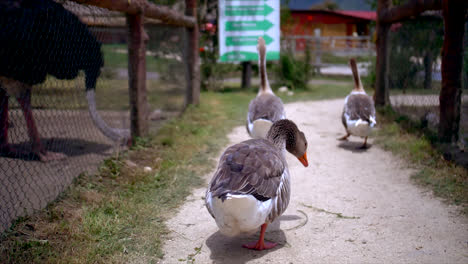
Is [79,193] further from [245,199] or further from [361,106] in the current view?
[361,106]

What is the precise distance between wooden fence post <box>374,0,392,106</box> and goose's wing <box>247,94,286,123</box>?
357 cm

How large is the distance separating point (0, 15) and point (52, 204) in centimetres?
314

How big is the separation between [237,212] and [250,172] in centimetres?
39

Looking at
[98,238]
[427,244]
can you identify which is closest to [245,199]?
[98,238]

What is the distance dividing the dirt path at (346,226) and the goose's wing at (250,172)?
2.06 feet

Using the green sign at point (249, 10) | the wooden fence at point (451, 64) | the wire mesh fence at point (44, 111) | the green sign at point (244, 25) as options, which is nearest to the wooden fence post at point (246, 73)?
the green sign at point (244, 25)

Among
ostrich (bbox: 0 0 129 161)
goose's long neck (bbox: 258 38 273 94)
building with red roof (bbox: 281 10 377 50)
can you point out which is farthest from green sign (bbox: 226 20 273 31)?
building with red roof (bbox: 281 10 377 50)

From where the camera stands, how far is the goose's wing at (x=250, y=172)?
2965 millimetres

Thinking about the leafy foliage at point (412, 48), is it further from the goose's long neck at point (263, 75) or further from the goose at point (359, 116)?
the goose's long neck at point (263, 75)

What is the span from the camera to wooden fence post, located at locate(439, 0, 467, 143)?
541 cm

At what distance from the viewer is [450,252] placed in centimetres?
331

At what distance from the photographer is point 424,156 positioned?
562 cm

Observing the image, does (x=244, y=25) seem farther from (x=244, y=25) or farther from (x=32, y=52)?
(x=32, y=52)

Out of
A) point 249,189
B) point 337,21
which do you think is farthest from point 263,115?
point 337,21
